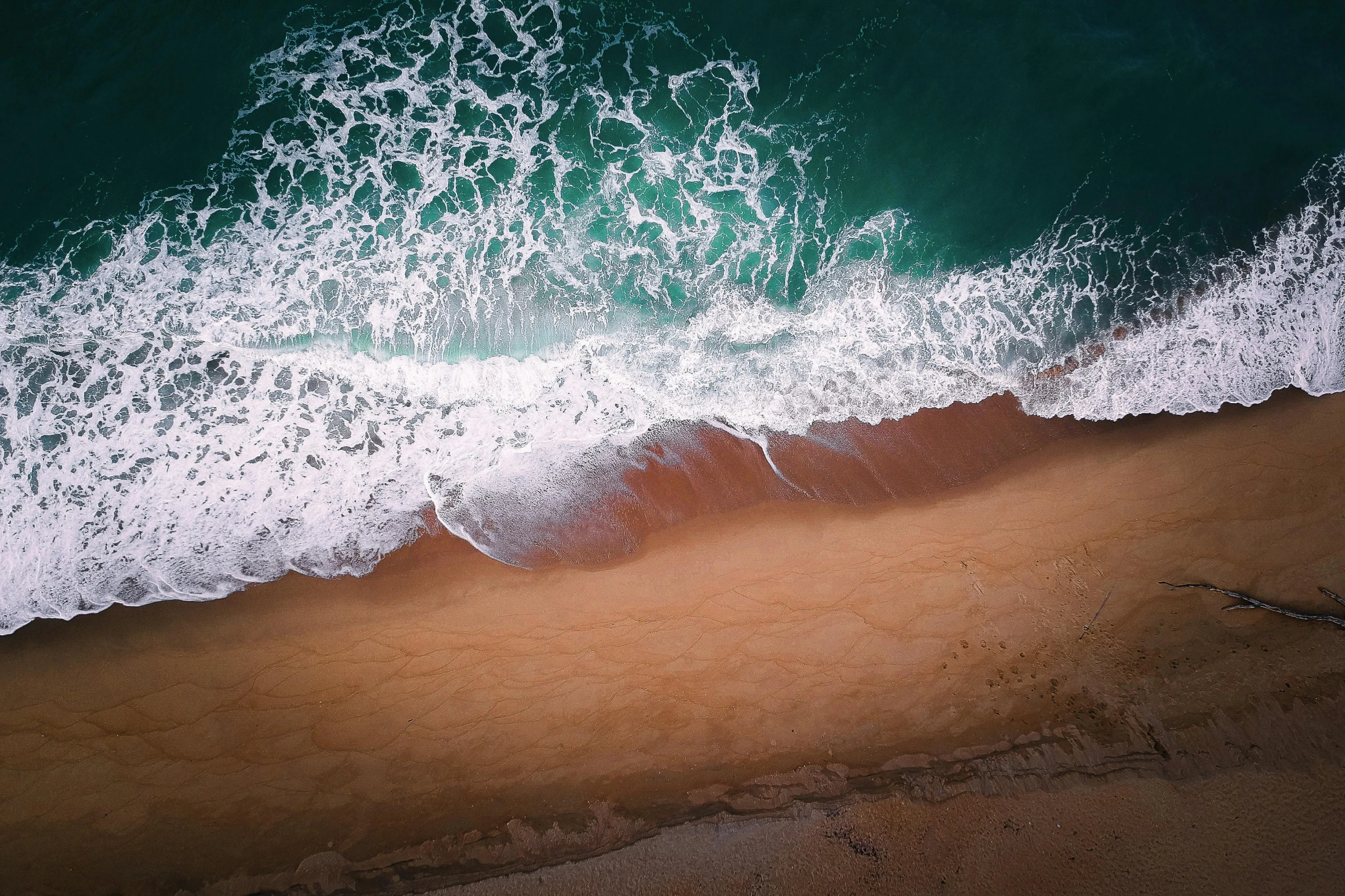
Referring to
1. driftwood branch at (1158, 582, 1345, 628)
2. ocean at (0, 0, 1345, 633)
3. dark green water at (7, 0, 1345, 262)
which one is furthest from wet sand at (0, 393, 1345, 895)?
dark green water at (7, 0, 1345, 262)

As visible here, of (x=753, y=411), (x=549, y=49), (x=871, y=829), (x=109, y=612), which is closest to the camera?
(x=871, y=829)

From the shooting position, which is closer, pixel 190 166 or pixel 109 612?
pixel 109 612

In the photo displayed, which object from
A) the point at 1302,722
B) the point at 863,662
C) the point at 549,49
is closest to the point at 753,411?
the point at 863,662

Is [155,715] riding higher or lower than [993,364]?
lower

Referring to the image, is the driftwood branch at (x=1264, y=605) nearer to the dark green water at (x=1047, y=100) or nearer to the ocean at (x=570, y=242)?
the ocean at (x=570, y=242)

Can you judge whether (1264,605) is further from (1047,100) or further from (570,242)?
(570,242)

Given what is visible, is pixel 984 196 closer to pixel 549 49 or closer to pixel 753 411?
pixel 753 411

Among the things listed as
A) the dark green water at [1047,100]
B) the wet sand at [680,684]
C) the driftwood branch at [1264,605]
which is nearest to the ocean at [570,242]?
the dark green water at [1047,100]

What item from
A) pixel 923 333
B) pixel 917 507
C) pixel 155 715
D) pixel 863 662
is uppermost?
pixel 923 333
